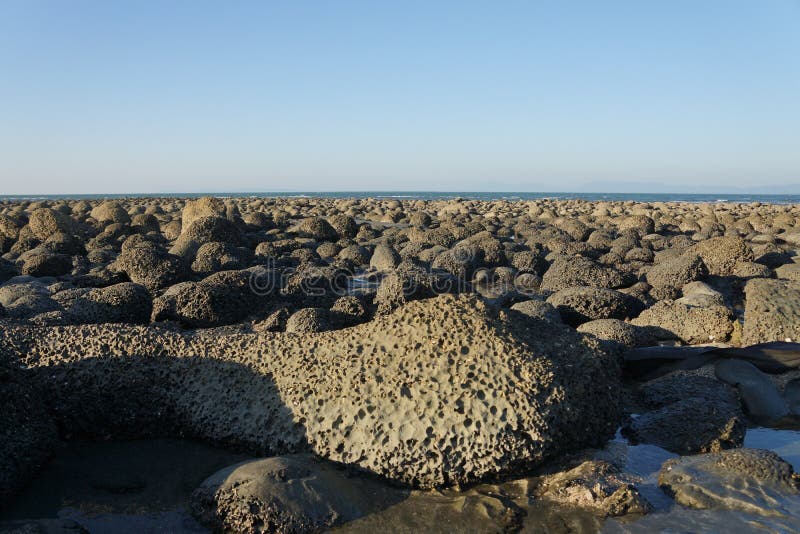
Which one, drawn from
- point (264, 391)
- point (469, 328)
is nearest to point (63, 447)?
point (264, 391)

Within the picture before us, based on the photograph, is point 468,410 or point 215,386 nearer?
point 468,410

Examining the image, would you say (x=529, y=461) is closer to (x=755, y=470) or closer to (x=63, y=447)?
(x=755, y=470)

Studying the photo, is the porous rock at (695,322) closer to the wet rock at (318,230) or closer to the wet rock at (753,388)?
the wet rock at (753,388)

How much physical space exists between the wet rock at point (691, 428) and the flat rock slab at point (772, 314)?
164cm

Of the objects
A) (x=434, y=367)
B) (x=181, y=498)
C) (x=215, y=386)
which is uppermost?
(x=434, y=367)

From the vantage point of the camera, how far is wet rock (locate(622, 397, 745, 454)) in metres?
3.16

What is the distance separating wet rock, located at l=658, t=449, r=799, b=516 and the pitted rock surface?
0.47 metres

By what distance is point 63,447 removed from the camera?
3230 mm

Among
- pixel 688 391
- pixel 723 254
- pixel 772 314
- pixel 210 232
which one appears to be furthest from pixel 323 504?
pixel 210 232

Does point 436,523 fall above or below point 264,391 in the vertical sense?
below

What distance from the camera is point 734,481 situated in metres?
2.69

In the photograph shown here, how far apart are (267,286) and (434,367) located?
348 centimetres

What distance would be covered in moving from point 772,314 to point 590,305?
148 centimetres

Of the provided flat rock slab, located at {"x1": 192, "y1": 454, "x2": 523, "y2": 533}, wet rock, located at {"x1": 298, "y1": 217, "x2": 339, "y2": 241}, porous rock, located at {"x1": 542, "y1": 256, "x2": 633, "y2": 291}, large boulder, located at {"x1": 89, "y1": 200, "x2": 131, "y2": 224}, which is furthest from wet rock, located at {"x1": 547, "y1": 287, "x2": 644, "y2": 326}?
large boulder, located at {"x1": 89, "y1": 200, "x2": 131, "y2": 224}
